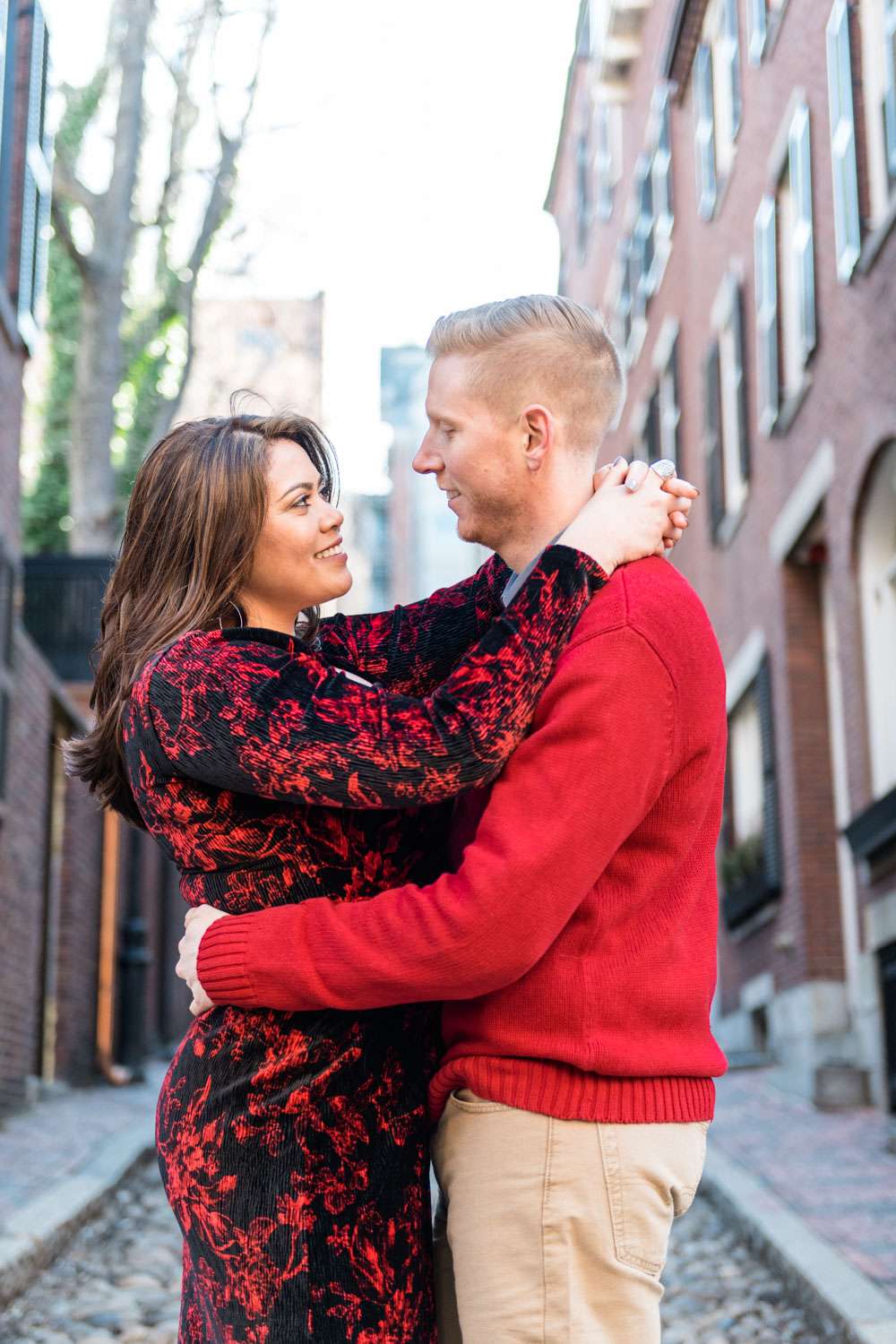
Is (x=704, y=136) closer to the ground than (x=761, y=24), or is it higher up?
higher up

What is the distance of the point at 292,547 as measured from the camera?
2.41 metres

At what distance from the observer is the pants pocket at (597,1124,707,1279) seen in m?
1.99

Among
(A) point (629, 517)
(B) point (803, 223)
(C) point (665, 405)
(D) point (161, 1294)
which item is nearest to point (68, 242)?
(C) point (665, 405)

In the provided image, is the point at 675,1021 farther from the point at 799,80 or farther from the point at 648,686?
the point at 799,80

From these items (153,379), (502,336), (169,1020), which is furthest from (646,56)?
(502,336)

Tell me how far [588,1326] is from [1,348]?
9.94 meters

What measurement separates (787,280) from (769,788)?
413cm

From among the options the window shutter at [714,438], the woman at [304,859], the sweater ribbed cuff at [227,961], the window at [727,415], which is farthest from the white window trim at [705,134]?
the sweater ribbed cuff at [227,961]

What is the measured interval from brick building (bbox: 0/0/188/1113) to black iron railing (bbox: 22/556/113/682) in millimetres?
75

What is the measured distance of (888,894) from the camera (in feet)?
29.8

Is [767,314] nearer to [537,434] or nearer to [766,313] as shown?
[766,313]

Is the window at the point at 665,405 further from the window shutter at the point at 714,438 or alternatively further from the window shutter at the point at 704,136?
the window shutter at the point at 704,136

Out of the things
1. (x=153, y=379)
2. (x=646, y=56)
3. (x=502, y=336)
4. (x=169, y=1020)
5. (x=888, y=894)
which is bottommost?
(x=169, y=1020)

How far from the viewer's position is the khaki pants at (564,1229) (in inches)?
77.7
